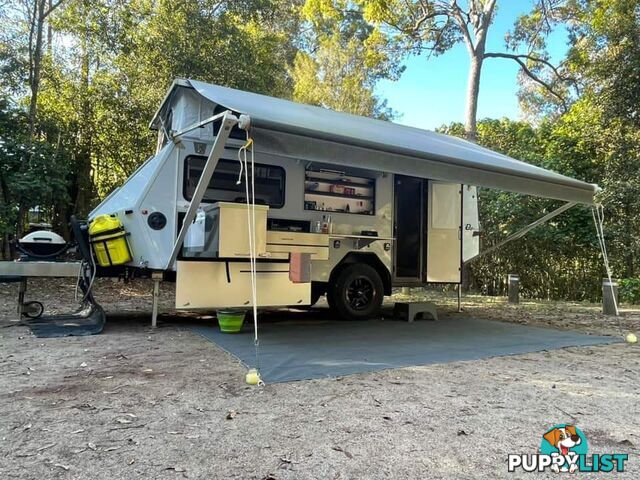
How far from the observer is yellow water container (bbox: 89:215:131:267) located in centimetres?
494

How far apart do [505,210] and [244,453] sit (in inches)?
395

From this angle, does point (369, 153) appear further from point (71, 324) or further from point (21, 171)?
point (21, 171)

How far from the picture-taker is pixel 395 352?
4.25 m

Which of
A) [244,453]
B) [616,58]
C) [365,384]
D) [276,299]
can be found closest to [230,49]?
[276,299]

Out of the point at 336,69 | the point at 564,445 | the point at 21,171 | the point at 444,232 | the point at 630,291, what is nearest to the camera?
the point at 564,445

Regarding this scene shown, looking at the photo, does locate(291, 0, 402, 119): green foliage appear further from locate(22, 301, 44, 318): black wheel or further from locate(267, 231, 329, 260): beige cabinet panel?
locate(22, 301, 44, 318): black wheel

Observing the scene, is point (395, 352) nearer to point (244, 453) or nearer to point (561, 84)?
point (244, 453)

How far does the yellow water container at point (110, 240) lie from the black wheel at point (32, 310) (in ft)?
4.36

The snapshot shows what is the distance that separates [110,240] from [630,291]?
9.64 metres

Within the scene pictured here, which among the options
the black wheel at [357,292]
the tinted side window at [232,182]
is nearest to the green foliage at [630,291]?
the black wheel at [357,292]

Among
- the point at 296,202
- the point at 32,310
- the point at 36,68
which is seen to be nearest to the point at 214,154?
the point at 296,202

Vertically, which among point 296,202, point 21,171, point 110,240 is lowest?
point 110,240

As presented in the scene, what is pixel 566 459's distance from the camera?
2.18 meters

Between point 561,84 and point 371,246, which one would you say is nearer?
point 371,246
